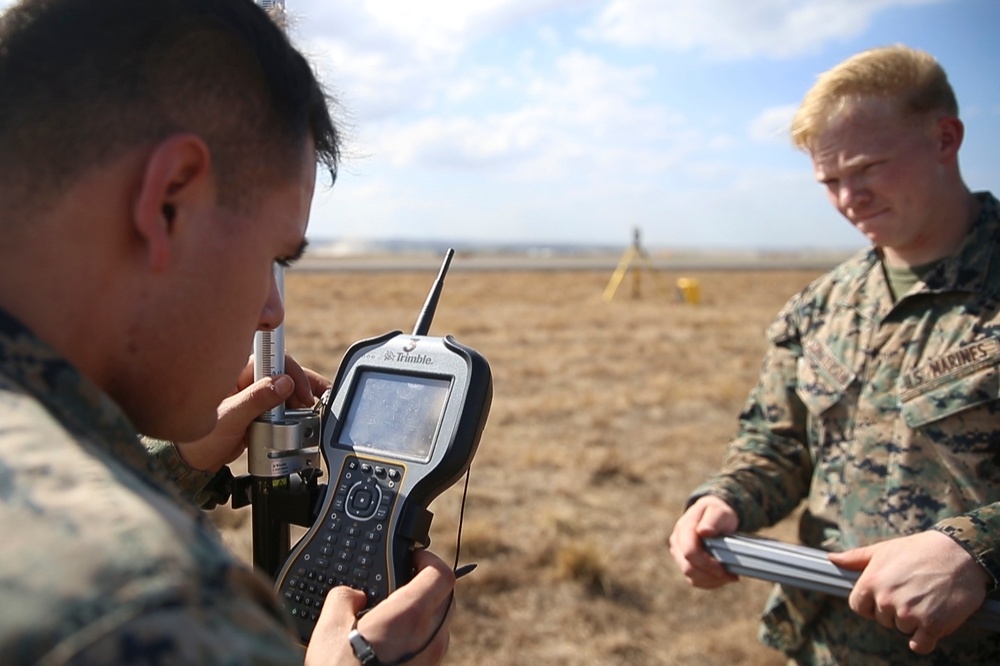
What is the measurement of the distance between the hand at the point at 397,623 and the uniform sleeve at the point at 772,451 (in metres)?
1.37

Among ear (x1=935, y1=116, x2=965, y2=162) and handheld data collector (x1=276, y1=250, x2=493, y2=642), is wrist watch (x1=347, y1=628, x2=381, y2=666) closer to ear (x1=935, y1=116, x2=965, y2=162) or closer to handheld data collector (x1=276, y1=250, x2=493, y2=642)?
handheld data collector (x1=276, y1=250, x2=493, y2=642)

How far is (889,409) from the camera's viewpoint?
2375 millimetres

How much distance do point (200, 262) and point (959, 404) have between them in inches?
76.2

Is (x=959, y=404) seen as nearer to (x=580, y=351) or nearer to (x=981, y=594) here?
(x=981, y=594)

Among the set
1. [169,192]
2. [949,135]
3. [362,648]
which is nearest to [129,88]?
[169,192]

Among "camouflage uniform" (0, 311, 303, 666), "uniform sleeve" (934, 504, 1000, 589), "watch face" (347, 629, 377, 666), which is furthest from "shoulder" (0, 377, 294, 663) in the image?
"uniform sleeve" (934, 504, 1000, 589)

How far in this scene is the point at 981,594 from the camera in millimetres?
2000

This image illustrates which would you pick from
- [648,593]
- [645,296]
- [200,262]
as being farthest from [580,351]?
[200,262]

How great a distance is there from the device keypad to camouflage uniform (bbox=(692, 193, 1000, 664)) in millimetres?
1255

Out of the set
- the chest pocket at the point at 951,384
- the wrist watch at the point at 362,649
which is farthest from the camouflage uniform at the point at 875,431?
the wrist watch at the point at 362,649

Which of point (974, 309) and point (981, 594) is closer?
point (981, 594)

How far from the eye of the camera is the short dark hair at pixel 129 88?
98 centimetres

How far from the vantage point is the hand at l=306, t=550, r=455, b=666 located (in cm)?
125

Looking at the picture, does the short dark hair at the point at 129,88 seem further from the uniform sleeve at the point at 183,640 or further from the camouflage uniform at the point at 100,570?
the uniform sleeve at the point at 183,640
